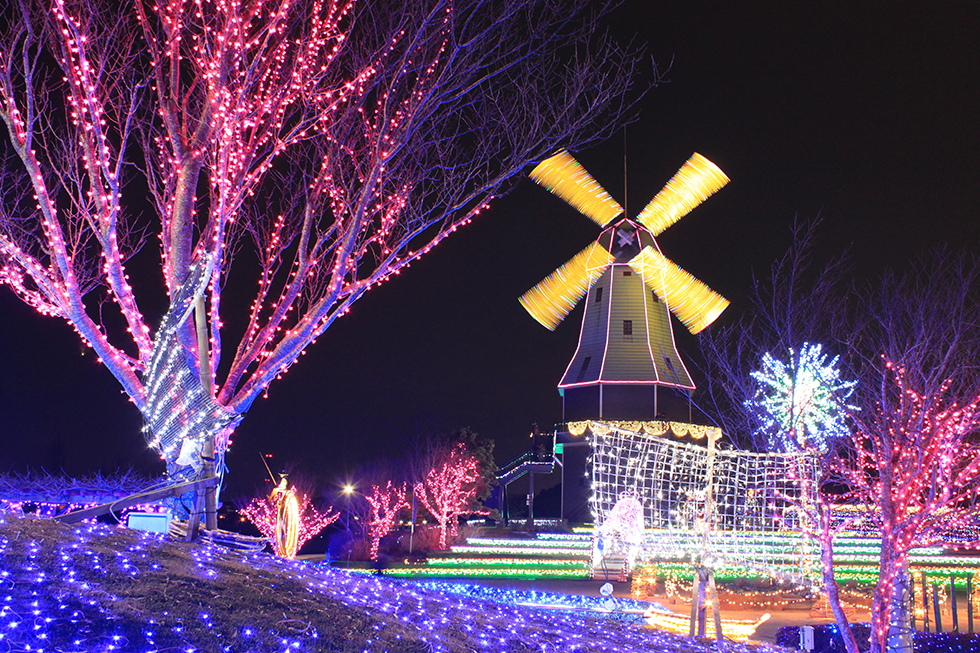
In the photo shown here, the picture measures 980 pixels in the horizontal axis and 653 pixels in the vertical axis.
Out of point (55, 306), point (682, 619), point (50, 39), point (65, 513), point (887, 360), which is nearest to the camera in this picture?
point (65, 513)

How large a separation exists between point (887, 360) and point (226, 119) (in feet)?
24.3

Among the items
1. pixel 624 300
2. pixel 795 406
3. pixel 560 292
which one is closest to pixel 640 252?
pixel 624 300

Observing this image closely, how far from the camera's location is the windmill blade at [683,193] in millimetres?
Result: 27766

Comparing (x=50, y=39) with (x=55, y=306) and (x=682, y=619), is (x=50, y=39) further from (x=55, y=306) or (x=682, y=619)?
(x=682, y=619)

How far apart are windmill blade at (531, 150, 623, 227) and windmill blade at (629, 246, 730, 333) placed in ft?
7.44

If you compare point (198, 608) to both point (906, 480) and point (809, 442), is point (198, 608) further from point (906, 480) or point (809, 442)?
point (809, 442)

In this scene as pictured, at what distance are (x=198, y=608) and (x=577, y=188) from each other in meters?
26.9

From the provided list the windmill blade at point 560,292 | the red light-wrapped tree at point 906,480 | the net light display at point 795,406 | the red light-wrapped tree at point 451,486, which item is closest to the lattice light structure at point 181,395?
the net light display at point 795,406

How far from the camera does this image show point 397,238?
9.55 meters

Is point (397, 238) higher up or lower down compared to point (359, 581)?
higher up

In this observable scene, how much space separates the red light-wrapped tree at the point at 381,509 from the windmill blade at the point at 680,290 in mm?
12917

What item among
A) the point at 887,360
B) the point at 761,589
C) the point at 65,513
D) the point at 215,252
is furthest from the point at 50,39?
the point at 761,589

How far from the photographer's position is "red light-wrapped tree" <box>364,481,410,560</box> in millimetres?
24750

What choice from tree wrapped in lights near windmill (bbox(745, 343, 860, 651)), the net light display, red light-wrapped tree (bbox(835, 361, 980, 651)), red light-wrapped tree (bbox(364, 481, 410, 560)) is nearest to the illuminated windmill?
red light-wrapped tree (bbox(364, 481, 410, 560))
